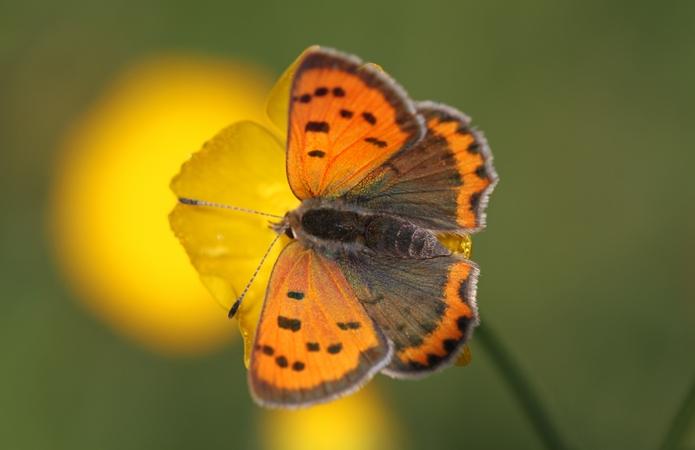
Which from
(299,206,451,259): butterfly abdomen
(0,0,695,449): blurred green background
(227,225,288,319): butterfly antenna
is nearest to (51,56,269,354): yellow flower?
(0,0,695,449): blurred green background

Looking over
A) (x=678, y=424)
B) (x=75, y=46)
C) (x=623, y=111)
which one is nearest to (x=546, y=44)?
(x=623, y=111)

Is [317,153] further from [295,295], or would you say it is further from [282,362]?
[282,362]

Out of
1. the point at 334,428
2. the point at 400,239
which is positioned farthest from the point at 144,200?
the point at 400,239

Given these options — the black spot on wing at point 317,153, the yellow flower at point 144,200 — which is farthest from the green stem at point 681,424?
the yellow flower at point 144,200

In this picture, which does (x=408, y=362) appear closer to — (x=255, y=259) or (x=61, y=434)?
(x=255, y=259)

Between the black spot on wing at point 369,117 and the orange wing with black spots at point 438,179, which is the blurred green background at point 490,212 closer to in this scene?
the orange wing with black spots at point 438,179
